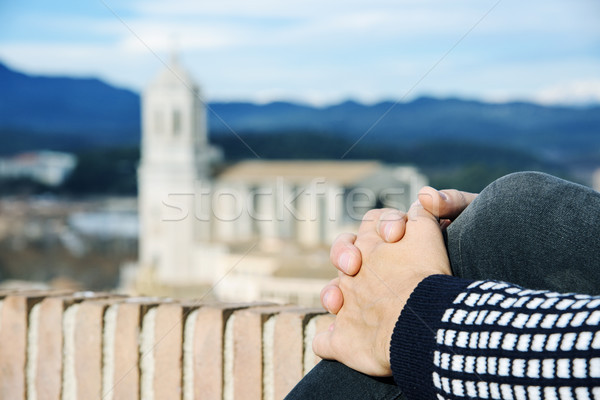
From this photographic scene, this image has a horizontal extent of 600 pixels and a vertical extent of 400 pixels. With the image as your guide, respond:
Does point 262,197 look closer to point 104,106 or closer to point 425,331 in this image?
point 104,106

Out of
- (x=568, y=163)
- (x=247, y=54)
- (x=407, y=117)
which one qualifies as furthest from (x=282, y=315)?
(x=247, y=54)

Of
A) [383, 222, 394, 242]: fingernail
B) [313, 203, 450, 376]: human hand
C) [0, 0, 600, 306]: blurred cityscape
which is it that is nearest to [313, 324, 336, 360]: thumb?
[313, 203, 450, 376]: human hand

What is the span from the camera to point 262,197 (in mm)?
25953

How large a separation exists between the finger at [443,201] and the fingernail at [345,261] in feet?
0.35

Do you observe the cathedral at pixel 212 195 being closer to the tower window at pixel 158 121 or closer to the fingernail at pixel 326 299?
the tower window at pixel 158 121

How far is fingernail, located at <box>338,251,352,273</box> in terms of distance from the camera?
2.56 feet

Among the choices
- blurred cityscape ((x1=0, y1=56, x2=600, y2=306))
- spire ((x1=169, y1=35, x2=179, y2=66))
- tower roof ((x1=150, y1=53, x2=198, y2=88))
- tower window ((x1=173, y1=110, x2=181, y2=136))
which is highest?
spire ((x1=169, y1=35, x2=179, y2=66))

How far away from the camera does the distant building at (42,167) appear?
92.4 feet

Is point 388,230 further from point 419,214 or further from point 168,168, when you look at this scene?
point 168,168

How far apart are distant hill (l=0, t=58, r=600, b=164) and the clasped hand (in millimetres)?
25482

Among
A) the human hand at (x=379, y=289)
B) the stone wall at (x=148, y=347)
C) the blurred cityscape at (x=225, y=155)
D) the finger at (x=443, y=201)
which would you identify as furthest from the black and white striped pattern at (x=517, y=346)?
the blurred cityscape at (x=225, y=155)

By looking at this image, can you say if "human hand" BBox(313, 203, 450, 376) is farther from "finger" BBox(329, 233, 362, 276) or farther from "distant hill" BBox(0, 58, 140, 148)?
"distant hill" BBox(0, 58, 140, 148)

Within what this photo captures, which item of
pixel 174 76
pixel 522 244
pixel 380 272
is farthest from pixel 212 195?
pixel 522 244

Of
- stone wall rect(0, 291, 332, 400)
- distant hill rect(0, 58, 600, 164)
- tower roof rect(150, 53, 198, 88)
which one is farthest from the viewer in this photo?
distant hill rect(0, 58, 600, 164)
